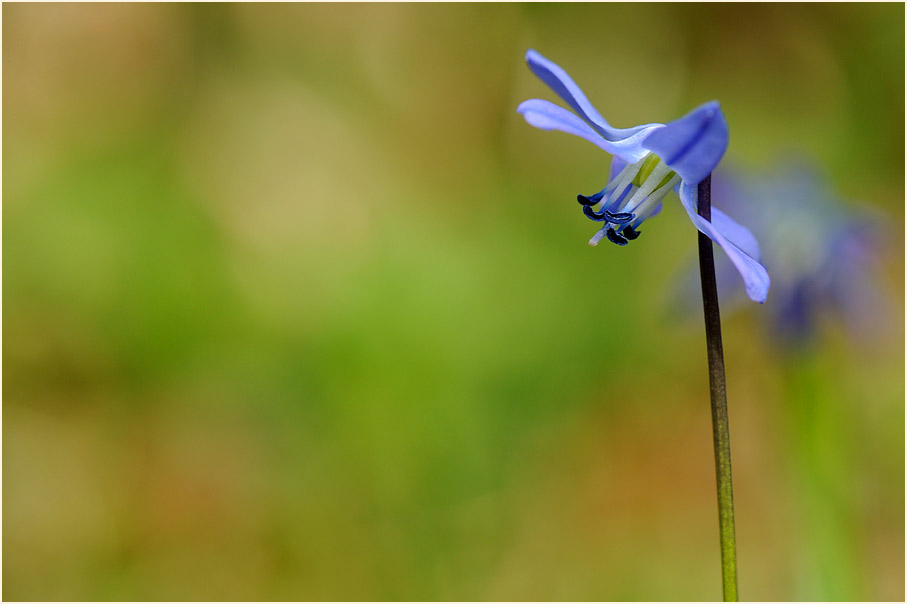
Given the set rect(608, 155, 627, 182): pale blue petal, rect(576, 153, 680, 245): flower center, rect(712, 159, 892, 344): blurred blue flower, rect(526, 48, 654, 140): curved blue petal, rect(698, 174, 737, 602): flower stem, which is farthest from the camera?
rect(712, 159, 892, 344): blurred blue flower

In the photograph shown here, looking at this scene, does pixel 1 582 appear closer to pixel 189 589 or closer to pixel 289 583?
pixel 189 589

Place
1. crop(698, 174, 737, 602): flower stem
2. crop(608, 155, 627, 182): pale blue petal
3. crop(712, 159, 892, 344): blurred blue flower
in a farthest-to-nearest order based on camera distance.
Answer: crop(712, 159, 892, 344): blurred blue flower, crop(608, 155, 627, 182): pale blue petal, crop(698, 174, 737, 602): flower stem

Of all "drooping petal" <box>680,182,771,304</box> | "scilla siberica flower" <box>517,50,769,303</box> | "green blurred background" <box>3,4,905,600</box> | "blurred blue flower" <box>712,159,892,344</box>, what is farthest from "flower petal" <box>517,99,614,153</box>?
"green blurred background" <box>3,4,905,600</box>

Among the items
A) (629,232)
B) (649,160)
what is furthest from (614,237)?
(649,160)

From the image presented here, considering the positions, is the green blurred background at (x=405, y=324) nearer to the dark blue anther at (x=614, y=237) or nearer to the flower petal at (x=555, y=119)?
the dark blue anther at (x=614, y=237)

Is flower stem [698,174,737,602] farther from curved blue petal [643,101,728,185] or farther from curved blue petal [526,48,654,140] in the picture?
curved blue petal [526,48,654,140]

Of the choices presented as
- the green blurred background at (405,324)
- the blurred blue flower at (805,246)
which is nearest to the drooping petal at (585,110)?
the blurred blue flower at (805,246)

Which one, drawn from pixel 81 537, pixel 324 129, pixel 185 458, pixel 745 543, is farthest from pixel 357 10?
pixel 745 543
